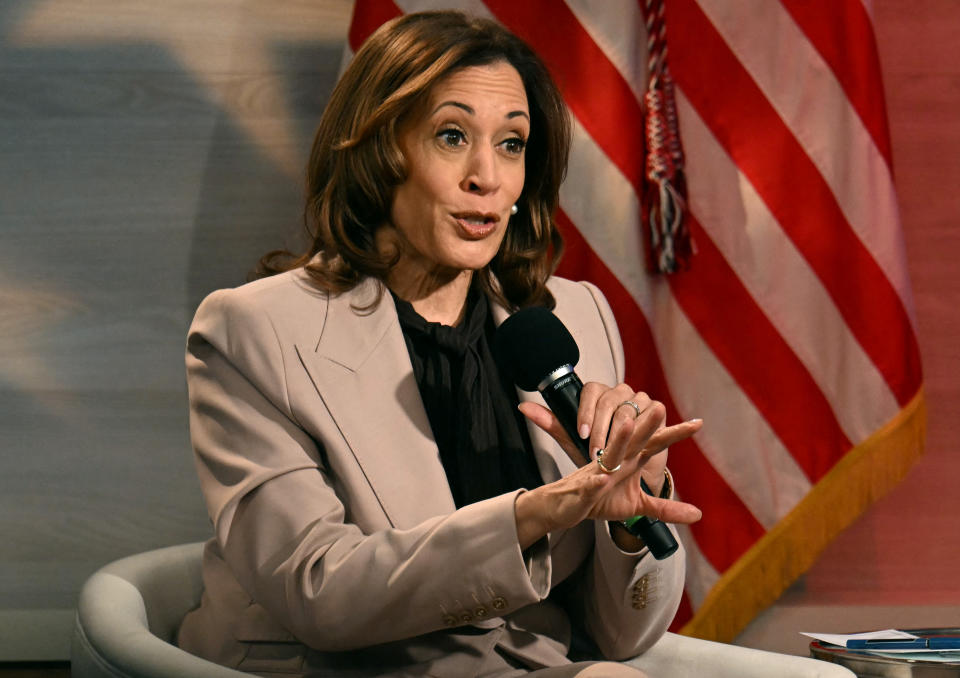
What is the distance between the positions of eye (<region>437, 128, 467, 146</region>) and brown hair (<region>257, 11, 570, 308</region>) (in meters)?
0.05

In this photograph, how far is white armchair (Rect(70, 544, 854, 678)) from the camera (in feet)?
3.81

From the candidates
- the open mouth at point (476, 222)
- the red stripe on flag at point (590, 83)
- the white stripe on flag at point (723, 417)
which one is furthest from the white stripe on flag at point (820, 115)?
the open mouth at point (476, 222)

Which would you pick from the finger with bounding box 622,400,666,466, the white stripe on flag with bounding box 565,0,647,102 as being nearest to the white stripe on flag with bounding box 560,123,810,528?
the white stripe on flag with bounding box 565,0,647,102

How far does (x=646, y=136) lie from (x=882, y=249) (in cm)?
50

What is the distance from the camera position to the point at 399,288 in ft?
4.67

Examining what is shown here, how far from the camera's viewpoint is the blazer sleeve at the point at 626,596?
4.23 feet

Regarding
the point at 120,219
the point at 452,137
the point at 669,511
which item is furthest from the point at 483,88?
the point at 120,219

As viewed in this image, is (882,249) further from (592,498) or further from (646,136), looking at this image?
(592,498)

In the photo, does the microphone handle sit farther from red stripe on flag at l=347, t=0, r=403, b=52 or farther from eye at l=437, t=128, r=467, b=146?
red stripe on flag at l=347, t=0, r=403, b=52

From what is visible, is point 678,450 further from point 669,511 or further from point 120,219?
point 120,219

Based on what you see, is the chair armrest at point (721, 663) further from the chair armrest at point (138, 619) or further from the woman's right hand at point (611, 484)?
the chair armrest at point (138, 619)

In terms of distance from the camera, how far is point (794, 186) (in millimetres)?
2020

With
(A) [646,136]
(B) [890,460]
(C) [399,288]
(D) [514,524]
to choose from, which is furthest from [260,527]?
(B) [890,460]

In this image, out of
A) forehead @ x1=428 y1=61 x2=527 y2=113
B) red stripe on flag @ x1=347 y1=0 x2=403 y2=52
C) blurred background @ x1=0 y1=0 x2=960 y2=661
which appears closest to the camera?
forehead @ x1=428 y1=61 x2=527 y2=113
